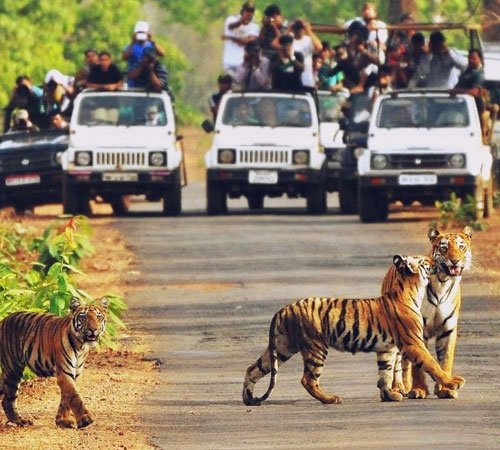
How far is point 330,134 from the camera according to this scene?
3381cm

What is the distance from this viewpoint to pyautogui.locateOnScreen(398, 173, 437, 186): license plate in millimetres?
29547

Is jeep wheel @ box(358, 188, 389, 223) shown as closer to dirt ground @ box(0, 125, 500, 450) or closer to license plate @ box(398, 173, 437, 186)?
license plate @ box(398, 173, 437, 186)

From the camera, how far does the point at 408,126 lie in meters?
30.0

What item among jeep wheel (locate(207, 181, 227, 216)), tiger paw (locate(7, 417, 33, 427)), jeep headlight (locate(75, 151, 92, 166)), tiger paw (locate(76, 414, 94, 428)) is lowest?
jeep wheel (locate(207, 181, 227, 216))

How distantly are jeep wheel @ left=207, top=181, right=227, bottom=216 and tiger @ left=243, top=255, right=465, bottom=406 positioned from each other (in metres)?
17.9

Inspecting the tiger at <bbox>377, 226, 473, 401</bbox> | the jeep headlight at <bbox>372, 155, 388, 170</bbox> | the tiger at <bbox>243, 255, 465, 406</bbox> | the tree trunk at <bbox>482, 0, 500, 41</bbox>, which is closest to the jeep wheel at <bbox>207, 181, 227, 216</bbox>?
the jeep headlight at <bbox>372, 155, 388, 170</bbox>

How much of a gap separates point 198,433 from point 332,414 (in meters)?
0.98

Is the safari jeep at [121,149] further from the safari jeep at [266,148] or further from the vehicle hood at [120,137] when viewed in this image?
the safari jeep at [266,148]

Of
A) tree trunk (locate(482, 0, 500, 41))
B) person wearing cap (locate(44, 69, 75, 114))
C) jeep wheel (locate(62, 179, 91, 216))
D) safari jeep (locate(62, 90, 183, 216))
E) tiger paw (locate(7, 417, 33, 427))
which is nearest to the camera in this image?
tiger paw (locate(7, 417, 33, 427))

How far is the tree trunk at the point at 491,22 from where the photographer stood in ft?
137

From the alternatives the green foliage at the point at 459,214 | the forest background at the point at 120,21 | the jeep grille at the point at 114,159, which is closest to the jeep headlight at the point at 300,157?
the jeep grille at the point at 114,159

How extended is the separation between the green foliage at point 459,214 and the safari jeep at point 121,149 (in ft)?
14.5

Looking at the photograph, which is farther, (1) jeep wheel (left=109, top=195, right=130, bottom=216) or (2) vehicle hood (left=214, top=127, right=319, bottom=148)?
(1) jeep wheel (left=109, top=195, right=130, bottom=216)

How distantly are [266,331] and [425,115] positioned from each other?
39.8ft
